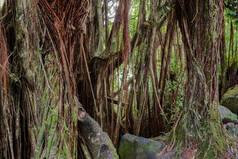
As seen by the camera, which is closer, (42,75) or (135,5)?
(42,75)

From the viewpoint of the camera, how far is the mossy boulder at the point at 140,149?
2.00 meters

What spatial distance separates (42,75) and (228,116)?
Answer: 7.04 ft

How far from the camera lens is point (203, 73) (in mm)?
1729

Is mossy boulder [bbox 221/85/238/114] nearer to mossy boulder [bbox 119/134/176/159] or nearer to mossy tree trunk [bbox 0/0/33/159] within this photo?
mossy boulder [bbox 119/134/176/159]

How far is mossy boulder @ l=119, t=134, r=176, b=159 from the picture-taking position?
6.55 ft

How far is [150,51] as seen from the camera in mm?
→ 2156

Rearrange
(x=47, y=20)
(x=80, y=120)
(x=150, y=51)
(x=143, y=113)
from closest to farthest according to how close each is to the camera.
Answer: (x=47, y=20), (x=80, y=120), (x=150, y=51), (x=143, y=113)

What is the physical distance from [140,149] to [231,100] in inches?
68.7

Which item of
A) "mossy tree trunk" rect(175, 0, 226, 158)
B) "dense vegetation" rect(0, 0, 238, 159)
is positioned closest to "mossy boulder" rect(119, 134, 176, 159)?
"dense vegetation" rect(0, 0, 238, 159)

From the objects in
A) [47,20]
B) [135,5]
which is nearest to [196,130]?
[47,20]

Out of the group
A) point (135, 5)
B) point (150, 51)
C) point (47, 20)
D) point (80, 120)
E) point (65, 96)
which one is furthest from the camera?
point (135, 5)

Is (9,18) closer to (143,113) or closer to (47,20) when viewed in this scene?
(47,20)

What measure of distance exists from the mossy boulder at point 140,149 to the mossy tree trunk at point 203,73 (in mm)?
310

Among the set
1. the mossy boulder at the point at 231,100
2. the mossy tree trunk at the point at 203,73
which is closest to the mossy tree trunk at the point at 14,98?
the mossy tree trunk at the point at 203,73
